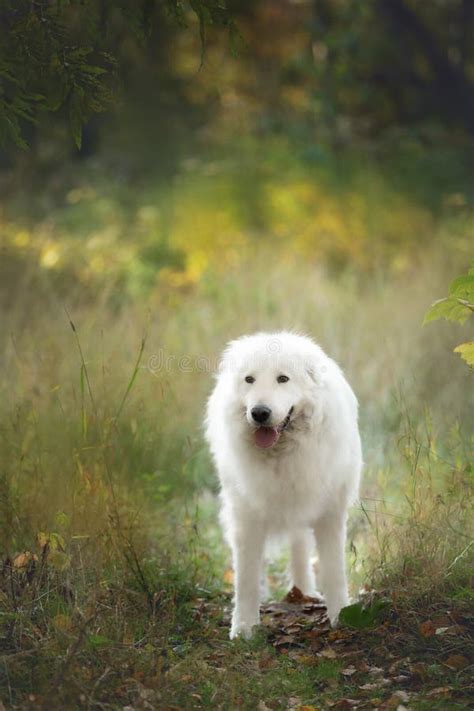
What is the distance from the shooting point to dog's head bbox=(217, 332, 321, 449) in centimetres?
387

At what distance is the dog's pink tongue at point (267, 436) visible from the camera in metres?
3.96

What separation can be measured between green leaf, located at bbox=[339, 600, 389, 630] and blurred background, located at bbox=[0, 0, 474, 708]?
0.23 meters

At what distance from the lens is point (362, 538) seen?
17.5ft

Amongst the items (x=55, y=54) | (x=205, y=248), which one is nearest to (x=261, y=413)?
(x=55, y=54)

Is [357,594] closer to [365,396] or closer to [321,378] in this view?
[321,378]

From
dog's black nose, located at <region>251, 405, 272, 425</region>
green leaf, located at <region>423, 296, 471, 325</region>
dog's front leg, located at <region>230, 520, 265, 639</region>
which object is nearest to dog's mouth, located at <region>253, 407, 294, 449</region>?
dog's black nose, located at <region>251, 405, 272, 425</region>

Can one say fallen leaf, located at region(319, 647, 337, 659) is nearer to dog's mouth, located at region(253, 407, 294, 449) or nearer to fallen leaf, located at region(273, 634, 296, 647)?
fallen leaf, located at region(273, 634, 296, 647)

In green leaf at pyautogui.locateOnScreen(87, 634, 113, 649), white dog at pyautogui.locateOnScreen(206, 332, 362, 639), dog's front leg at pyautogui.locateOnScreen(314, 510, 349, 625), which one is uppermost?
white dog at pyautogui.locateOnScreen(206, 332, 362, 639)

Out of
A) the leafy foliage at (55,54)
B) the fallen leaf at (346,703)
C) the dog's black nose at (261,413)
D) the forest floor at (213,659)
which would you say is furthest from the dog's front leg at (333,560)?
the leafy foliage at (55,54)

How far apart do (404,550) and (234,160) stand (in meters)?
12.0

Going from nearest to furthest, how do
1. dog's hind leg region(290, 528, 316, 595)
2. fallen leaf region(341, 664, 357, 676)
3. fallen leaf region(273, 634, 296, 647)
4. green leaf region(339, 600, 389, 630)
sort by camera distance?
fallen leaf region(341, 664, 357, 676) < green leaf region(339, 600, 389, 630) < fallen leaf region(273, 634, 296, 647) < dog's hind leg region(290, 528, 316, 595)

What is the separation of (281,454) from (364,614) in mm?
767

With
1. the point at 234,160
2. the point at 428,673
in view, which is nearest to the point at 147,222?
the point at 234,160

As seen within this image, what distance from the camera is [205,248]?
13359mm
